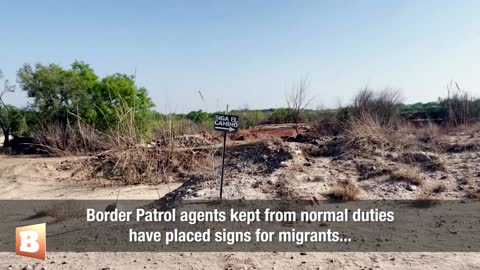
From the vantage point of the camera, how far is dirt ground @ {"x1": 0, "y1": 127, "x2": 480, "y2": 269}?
5133mm

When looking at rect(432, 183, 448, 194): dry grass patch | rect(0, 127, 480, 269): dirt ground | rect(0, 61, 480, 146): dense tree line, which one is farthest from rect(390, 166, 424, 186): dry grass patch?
rect(0, 61, 480, 146): dense tree line

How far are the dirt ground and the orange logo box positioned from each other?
14cm

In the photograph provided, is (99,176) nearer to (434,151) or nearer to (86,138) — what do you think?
(86,138)

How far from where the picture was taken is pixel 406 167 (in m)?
9.90

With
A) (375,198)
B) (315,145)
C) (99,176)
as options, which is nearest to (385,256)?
(375,198)

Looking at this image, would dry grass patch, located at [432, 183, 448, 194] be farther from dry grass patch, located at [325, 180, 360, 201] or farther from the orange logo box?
the orange logo box

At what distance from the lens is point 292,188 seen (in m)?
8.27

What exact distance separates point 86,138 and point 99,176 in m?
1.54

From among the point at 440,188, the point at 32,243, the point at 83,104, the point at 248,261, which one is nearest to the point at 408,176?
the point at 440,188

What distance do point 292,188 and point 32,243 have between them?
15.8 ft

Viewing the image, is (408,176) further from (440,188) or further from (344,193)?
(344,193)

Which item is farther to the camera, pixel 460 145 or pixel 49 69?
pixel 49 69

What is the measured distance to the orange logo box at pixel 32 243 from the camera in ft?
18.4

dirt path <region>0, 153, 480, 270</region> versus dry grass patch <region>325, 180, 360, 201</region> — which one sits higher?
dry grass patch <region>325, 180, 360, 201</region>
